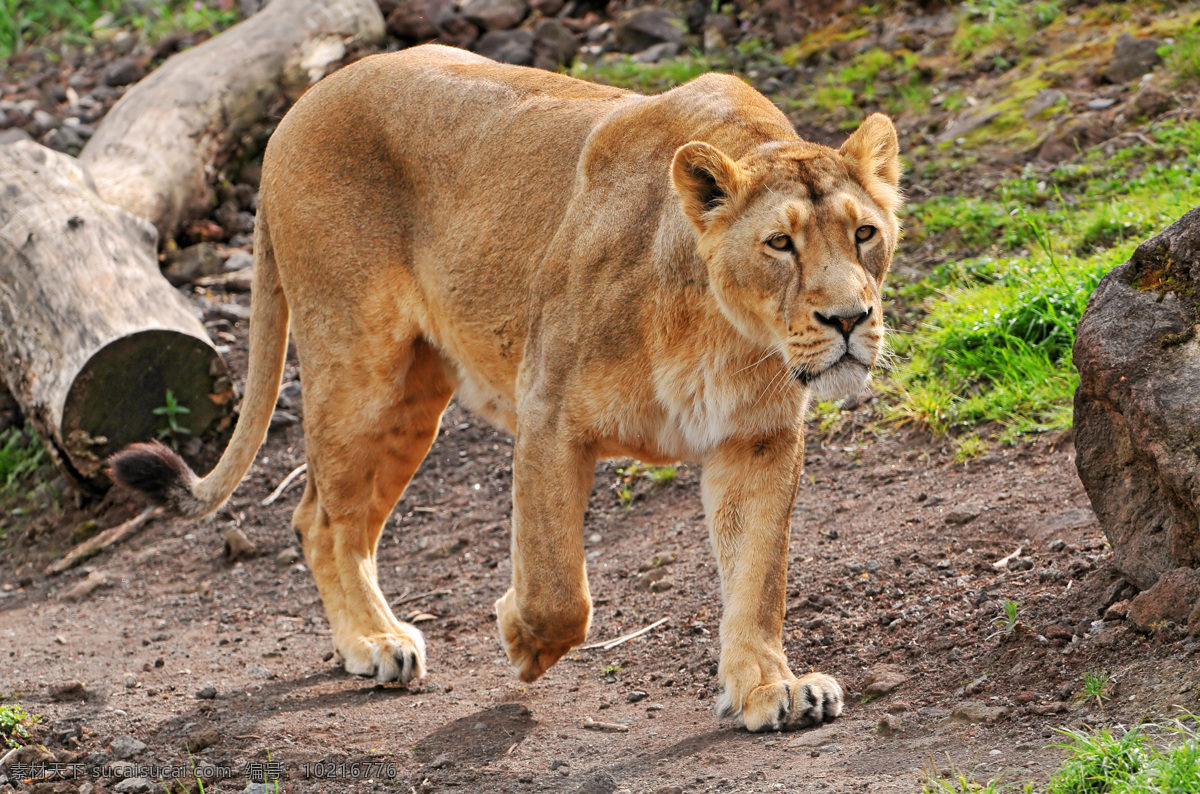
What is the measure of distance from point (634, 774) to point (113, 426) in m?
4.02

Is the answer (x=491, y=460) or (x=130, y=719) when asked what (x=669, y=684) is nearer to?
(x=130, y=719)

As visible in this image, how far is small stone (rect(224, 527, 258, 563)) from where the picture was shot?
20.5 feet

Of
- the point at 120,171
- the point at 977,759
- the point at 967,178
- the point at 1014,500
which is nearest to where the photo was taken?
the point at 977,759

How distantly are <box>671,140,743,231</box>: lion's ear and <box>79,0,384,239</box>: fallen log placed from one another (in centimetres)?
530

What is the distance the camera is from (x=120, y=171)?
8.05 meters

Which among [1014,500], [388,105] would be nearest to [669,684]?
[1014,500]

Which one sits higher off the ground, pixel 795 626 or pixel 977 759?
pixel 977 759

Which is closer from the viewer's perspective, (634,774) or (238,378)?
(634,774)

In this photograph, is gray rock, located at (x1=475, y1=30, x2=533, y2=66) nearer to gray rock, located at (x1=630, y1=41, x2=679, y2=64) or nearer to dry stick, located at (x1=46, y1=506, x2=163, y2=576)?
gray rock, located at (x1=630, y1=41, x2=679, y2=64)

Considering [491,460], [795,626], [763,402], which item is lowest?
[491,460]

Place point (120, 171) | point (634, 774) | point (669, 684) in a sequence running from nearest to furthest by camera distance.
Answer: point (634, 774)
point (669, 684)
point (120, 171)

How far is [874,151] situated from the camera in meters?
3.69

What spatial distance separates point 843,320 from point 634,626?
74.5 inches

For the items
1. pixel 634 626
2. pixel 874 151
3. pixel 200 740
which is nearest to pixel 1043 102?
pixel 874 151
